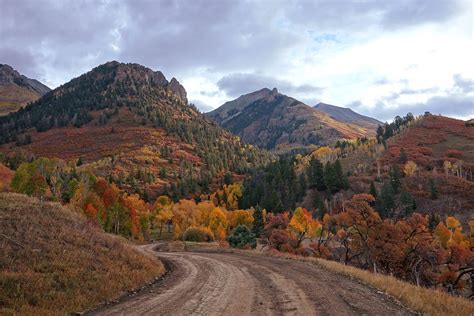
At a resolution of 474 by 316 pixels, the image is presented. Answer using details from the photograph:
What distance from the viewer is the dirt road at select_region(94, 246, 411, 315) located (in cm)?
1247

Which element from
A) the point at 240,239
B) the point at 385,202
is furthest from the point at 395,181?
the point at 240,239

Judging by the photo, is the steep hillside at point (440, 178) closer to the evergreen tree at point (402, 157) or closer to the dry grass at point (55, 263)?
the evergreen tree at point (402, 157)

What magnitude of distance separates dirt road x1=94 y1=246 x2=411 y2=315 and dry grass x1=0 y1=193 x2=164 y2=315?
1328 millimetres

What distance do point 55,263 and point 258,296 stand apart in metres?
8.69

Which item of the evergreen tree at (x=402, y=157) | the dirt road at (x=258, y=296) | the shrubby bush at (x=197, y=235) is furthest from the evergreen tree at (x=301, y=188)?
the dirt road at (x=258, y=296)

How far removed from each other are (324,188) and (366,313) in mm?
148857

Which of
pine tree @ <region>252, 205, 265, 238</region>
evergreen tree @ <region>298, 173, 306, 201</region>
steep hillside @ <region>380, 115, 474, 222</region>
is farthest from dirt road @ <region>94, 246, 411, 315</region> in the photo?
evergreen tree @ <region>298, 173, 306, 201</region>

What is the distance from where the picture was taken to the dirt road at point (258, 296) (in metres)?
12.5

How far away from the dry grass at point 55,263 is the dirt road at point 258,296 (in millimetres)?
1328

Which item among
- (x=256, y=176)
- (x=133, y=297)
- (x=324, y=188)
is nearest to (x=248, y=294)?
(x=133, y=297)

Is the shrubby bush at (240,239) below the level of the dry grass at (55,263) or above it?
below

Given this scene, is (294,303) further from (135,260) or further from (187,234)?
(187,234)

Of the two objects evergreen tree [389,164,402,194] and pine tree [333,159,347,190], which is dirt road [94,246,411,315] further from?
pine tree [333,159,347,190]

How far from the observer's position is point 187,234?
92.8m
